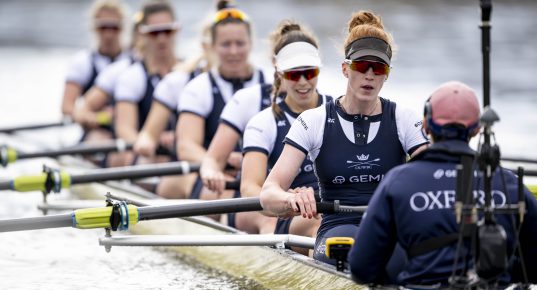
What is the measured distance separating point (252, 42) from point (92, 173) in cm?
163

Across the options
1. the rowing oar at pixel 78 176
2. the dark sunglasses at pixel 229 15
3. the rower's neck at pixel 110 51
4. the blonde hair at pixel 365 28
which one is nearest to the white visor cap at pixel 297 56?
the blonde hair at pixel 365 28

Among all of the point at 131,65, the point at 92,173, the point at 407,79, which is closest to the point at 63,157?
the point at 131,65

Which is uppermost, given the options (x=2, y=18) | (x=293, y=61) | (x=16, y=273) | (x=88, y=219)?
(x=2, y=18)

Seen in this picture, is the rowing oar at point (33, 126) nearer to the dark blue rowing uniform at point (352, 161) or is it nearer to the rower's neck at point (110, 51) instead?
the rower's neck at point (110, 51)

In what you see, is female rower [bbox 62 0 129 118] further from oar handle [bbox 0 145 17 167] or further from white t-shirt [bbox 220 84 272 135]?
white t-shirt [bbox 220 84 272 135]

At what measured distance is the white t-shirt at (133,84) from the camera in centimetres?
1044

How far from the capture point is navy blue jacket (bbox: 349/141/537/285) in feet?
14.1

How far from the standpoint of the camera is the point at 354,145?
18.1ft

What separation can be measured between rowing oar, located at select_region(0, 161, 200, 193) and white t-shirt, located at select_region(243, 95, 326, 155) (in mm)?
1713

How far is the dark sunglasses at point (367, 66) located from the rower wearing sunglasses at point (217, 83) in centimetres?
299

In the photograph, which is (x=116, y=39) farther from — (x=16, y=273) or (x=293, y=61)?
(x=293, y=61)

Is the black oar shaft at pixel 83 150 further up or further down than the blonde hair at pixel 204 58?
further down

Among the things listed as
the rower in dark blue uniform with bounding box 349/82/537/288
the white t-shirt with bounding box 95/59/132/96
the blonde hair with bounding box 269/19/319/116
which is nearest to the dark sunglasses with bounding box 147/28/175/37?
the white t-shirt with bounding box 95/59/132/96

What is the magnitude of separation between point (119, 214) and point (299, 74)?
1.32 meters
